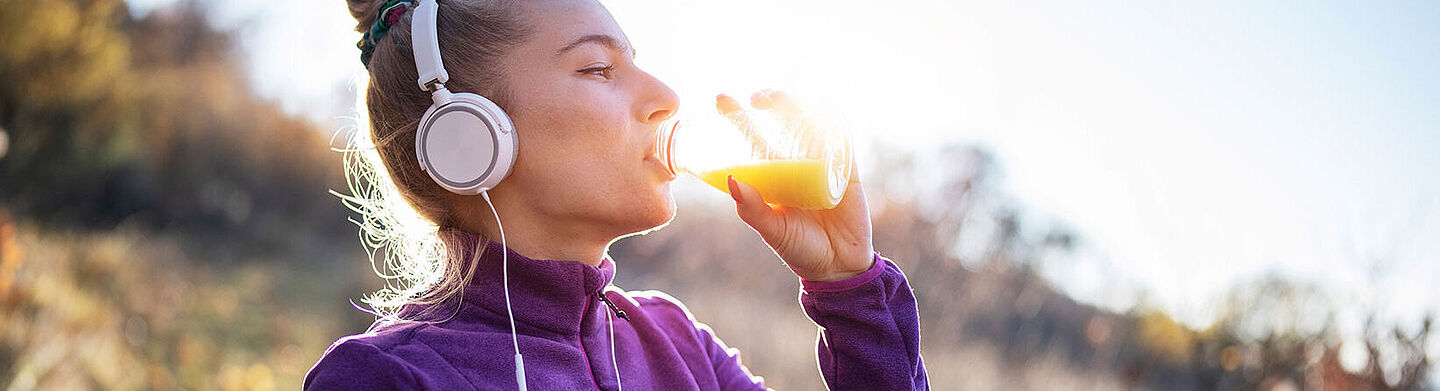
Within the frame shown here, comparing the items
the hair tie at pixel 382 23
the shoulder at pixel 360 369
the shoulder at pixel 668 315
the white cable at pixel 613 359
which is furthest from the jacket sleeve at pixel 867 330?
the hair tie at pixel 382 23

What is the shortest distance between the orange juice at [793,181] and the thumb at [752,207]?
20mm

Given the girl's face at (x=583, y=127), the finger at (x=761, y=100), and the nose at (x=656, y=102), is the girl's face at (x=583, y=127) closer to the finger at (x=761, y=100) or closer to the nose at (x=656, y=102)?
the nose at (x=656, y=102)

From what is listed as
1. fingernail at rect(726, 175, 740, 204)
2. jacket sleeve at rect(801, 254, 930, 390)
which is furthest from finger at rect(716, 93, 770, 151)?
jacket sleeve at rect(801, 254, 930, 390)

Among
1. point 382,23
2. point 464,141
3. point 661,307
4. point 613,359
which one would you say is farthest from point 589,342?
point 382,23

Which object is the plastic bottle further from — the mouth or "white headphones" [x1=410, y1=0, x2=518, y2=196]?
"white headphones" [x1=410, y1=0, x2=518, y2=196]

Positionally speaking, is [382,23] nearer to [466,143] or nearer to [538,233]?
[466,143]

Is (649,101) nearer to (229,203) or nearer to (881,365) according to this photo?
(881,365)

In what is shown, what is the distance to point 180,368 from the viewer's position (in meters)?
4.86

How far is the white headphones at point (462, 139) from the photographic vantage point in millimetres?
1550

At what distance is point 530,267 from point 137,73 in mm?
10453

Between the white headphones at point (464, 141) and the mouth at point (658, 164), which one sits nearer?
the white headphones at point (464, 141)

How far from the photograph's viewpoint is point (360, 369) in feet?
4.32

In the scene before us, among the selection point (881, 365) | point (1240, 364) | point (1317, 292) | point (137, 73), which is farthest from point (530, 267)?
point (137, 73)

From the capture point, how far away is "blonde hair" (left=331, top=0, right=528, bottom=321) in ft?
5.50
